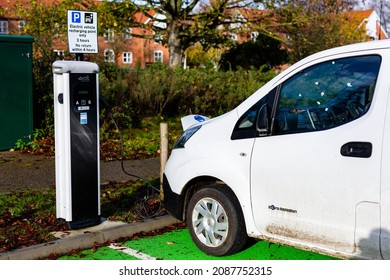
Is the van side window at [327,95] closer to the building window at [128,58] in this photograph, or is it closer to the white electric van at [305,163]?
the white electric van at [305,163]

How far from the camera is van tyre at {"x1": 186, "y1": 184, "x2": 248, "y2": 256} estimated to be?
515 cm

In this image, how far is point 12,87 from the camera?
33.9ft

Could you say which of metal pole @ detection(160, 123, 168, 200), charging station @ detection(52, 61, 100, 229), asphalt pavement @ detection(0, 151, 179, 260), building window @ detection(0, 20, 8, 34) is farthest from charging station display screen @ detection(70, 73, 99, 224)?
building window @ detection(0, 20, 8, 34)

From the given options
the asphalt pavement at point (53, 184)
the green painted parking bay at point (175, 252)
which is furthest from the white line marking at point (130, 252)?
the asphalt pavement at point (53, 184)

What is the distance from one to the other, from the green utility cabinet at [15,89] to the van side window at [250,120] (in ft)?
20.9

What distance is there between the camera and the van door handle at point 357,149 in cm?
424

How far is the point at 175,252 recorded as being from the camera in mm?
5637

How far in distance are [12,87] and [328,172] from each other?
746cm

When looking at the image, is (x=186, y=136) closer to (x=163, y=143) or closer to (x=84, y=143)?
(x=84, y=143)
